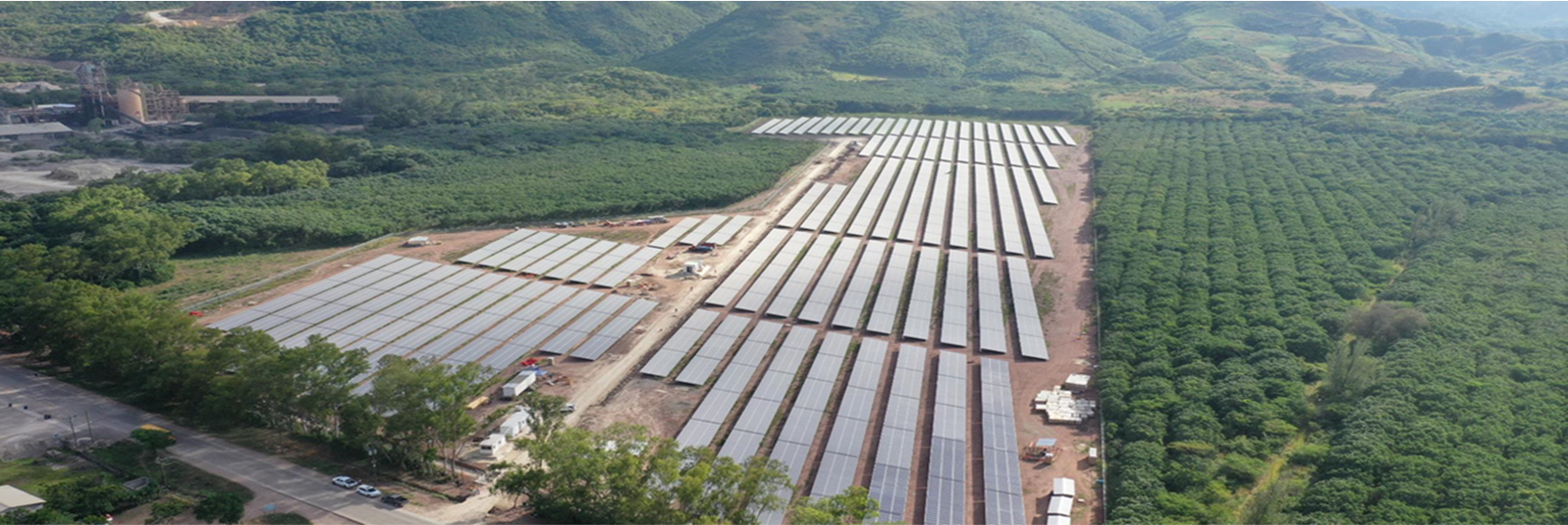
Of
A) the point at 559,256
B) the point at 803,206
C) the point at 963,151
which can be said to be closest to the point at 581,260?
the point at 559,256

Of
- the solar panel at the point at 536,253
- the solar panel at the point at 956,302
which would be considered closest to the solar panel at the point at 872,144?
the solar panel at the point at 956,302

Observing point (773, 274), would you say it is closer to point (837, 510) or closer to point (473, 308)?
point (473, 308)

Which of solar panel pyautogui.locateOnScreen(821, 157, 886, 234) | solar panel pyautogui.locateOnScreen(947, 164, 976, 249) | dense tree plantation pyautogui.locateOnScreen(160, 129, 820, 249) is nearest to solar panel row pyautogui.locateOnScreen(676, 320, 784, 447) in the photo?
solar panel pyautogui.locateOnScreen(821, 157, 886, 234)

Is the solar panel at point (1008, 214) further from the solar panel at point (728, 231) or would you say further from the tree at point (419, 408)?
the tree at point (419, 408)

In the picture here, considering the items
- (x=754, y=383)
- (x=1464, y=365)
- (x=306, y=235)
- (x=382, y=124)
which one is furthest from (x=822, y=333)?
(x=382, y=124)

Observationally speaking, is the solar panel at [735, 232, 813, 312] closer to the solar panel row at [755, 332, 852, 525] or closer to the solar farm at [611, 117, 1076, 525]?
the solar farm at [611, 117, 1076, 525]

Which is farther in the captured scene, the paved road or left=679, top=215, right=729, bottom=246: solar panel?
left=679, top=215, right=729, bottom=246: solar panel
